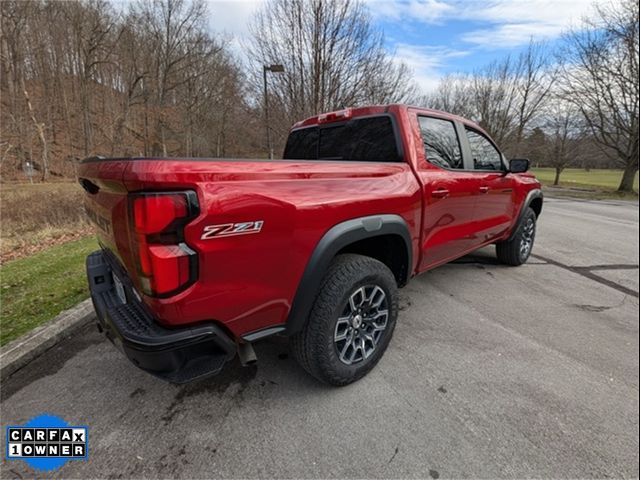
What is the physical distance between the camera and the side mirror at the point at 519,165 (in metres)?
3.93

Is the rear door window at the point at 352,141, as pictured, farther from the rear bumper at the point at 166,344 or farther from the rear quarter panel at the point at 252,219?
the rear bumper at the point at 166,344

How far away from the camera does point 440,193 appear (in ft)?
9.35

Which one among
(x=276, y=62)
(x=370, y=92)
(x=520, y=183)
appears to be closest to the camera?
(x=520, y=183)

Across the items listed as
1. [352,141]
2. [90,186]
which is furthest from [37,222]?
[352,141]

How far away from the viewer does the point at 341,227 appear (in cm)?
202

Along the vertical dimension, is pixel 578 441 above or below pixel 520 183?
below

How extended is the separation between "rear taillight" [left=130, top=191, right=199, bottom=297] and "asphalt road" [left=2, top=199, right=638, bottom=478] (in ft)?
3.46

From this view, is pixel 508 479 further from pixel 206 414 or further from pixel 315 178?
pixel 315 178

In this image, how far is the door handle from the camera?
2.78m

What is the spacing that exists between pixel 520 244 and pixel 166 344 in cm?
495

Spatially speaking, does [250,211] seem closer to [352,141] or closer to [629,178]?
[352,141]

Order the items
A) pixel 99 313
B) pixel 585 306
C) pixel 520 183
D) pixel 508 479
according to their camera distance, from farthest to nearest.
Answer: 1. pixel 520 183
2. pixel 585 306
3. pixel 99 313
4. pixel 508 479

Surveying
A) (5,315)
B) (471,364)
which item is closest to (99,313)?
(5,315)

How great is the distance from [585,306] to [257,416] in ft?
12.1
